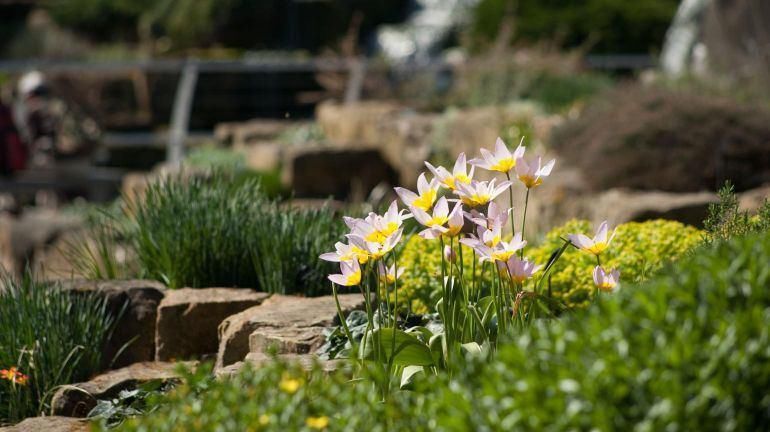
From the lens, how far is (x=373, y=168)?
1169 cm

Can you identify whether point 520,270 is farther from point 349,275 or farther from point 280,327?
point 280,327

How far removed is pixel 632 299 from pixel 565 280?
2.02 metres

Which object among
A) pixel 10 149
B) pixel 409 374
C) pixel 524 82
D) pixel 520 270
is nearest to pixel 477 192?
pixel 520 270

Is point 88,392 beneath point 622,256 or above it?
beneath

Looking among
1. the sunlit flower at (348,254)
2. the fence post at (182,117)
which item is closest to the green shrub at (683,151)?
the sunlit flower at (348,254)

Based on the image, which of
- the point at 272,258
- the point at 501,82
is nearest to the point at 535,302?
the point at 272,258

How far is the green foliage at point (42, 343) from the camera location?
430 centimetres

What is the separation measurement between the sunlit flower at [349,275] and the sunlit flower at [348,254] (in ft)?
0.05

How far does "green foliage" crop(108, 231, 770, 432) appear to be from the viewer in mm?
2246

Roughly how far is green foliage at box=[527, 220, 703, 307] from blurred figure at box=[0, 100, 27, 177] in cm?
1065

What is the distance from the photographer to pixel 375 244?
3162 millimetres

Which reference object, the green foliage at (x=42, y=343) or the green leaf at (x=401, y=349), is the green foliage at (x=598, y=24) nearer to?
the green foliage at (x=42, y=343)

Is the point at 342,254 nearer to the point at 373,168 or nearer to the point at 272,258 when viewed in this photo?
the point at 272,258

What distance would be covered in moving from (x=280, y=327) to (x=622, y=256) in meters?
1.33
